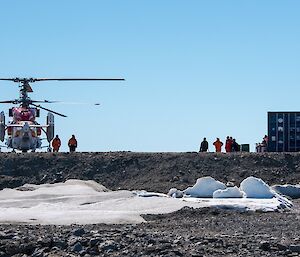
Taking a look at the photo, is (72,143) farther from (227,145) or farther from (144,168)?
(144,168)

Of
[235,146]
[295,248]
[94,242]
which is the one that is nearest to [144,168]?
[235,146]

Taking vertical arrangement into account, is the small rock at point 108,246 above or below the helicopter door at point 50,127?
below

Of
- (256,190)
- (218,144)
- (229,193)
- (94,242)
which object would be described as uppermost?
(218,144)

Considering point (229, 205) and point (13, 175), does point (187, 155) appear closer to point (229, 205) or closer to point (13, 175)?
point (13, 175)

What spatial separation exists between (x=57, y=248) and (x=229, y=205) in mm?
9724

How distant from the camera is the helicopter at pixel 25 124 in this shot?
47.6 meters

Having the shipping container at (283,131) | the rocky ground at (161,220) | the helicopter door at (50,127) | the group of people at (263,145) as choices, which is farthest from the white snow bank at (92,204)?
the helicopter door at (50,127)

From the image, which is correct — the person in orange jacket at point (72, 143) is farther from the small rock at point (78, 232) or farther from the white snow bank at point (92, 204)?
the small rock at point (78, 232)

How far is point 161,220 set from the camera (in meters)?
23.4

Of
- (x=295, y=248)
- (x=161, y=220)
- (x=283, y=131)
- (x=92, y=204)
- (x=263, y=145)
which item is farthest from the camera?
→ (x=263, y=145)

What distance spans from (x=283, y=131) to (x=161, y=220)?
68.5 ft

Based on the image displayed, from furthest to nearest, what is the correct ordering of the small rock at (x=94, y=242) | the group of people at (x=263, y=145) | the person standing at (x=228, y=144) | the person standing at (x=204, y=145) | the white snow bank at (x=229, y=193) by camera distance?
the group of people at (x=263, y=145) → the person standing at (x=228, y=144) → the person standing at (x=204, y=145) → the white snow bank at (x=229, y=193) → the small rock at (x=94, y=242)

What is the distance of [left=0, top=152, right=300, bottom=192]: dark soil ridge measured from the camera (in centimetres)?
3656

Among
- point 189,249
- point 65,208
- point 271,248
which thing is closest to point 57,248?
point 189,249
